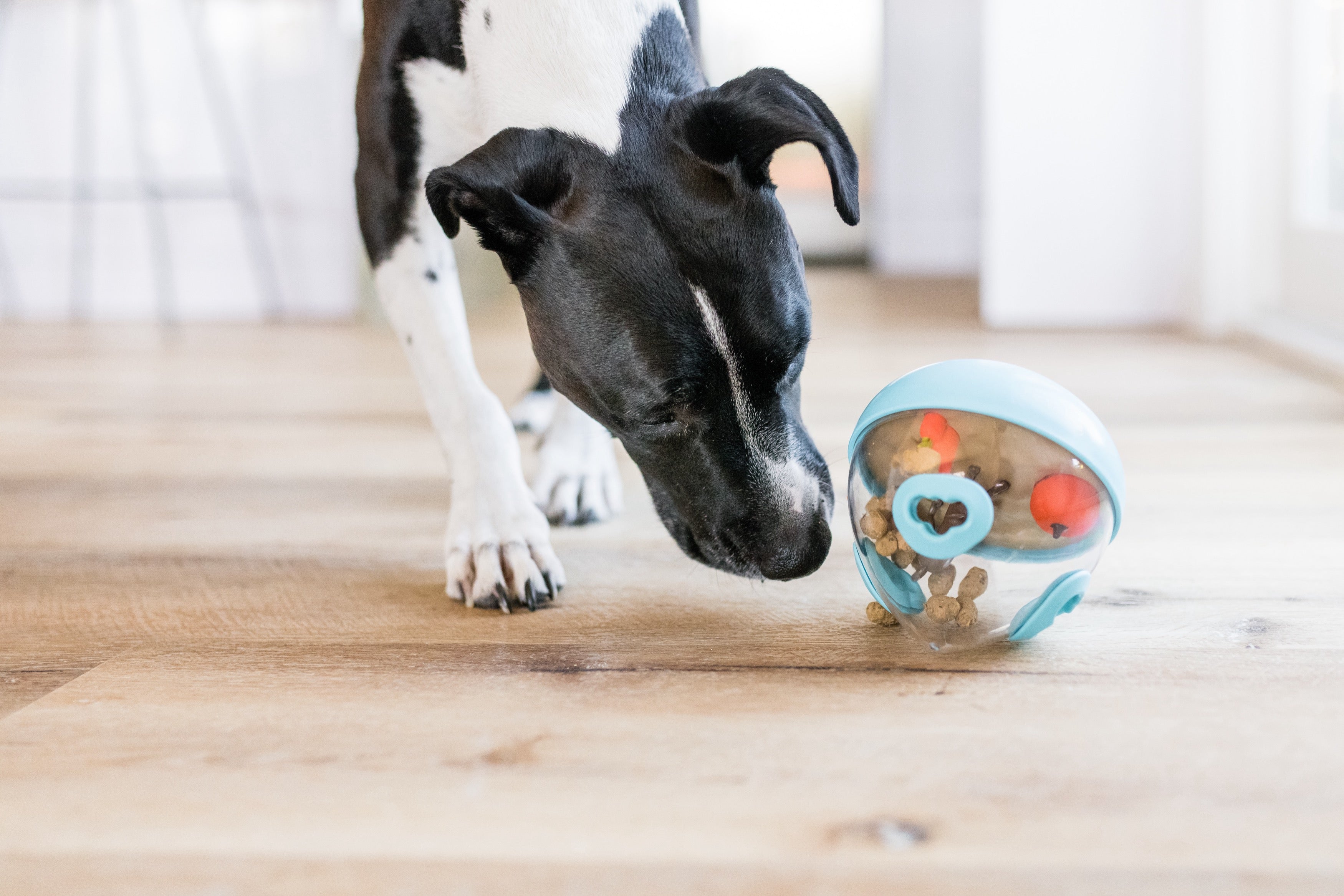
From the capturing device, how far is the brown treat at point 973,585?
1063 millimetres

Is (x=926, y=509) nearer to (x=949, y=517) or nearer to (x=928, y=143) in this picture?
(x=949, y=517)

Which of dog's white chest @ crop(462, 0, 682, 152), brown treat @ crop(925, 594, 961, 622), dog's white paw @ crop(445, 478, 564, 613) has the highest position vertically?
dog's white chest @ crop(462, 0, 682, 152)

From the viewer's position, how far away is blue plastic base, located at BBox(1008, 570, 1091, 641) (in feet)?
3.46

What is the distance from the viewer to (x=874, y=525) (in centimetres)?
108

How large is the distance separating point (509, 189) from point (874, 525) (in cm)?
50

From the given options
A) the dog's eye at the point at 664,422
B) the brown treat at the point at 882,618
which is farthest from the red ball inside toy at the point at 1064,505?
the dog's eye at the point at 664,422

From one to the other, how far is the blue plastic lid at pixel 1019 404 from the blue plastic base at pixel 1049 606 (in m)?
0.06

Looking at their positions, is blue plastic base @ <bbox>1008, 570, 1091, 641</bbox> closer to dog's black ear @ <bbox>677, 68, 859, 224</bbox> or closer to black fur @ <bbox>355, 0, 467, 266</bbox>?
dog's black ear @ <bbox>677, 68, 859, 224</bbox>

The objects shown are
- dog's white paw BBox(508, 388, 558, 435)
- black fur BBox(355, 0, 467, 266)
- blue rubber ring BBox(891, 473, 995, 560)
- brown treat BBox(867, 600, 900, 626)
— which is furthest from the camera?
dog's white paw BBox(508, 388, 558, 435)

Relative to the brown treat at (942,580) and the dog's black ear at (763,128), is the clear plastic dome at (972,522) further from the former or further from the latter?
the dog's black ear at (763,128)

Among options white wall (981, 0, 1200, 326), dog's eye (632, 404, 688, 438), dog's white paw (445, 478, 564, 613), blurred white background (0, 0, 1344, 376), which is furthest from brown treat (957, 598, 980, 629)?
white wall (981, 0, 1200, 326)

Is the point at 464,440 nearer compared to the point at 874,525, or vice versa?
the point at 874,525

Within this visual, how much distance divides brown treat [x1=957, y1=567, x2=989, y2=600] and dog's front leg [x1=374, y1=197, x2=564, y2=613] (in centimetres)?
50

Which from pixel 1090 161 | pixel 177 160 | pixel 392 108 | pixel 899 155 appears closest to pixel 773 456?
pixel 392 108
